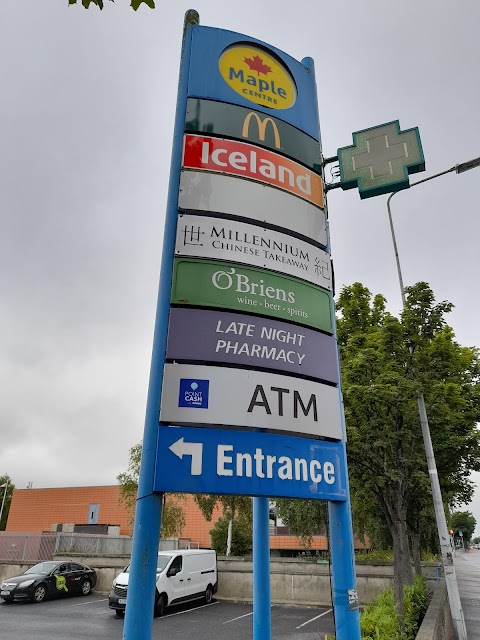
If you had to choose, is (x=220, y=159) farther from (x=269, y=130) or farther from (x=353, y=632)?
(x=353, y=632)

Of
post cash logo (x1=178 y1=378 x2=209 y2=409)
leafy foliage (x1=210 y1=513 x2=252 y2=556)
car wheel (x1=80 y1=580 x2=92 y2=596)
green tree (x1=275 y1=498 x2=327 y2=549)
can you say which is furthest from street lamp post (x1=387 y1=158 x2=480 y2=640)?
leafy foliage (x1=210 y1=513 x2=252 y2=556)

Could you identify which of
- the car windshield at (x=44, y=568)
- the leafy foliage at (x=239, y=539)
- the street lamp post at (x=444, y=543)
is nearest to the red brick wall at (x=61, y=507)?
the leafy foliage at (x=239, y=539)

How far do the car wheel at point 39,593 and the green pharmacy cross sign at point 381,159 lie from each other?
58.1 ft

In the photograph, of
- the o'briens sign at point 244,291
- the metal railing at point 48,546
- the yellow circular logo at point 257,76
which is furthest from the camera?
the metal railing at point 48,546

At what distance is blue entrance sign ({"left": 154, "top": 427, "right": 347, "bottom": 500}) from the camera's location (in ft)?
12.3

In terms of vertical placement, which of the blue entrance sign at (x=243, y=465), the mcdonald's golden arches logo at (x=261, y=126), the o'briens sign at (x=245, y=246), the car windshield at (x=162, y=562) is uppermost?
the mcdonald's golden arches logo at (x=261, y=126)

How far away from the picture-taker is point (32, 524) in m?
62.1

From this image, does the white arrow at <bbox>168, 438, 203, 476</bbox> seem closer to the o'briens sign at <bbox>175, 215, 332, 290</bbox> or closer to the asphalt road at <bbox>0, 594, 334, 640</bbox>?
the o'briens sign at <bbox>175, 215, 332, 290</bbox>

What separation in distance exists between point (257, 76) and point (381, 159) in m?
2.09

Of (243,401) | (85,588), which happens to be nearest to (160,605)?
(85,588)

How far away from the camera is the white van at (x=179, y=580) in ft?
48.2

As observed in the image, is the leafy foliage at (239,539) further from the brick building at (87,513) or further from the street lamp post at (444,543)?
the street lamp post at (444,543)

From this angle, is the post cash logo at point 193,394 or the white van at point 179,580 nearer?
the post cash logo at point 193,394

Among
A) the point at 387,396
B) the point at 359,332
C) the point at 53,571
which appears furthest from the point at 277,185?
the point at 53,571
